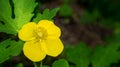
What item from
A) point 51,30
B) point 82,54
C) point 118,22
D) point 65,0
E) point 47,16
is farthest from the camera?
point 118,22

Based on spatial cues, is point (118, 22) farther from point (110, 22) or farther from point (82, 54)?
point (82, 54)

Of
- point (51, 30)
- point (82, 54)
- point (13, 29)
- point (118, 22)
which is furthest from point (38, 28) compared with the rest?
point (118, 22)

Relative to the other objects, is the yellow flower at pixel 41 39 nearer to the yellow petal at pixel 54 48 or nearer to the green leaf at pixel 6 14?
the yellow petal at pixel 54 48

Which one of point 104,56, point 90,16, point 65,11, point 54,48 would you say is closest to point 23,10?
point 54,48

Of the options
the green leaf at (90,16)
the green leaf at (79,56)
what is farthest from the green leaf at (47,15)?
the green leaf at (90,16)

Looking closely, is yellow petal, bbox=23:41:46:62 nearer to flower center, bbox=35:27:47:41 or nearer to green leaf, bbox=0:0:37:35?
flower center, bbox=35:27:47:41

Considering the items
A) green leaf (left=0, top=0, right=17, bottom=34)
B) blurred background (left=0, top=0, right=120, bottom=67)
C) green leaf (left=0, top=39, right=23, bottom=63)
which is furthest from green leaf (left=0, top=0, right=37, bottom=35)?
blurred background (left=0, top=0, right=120, bottom=67)
